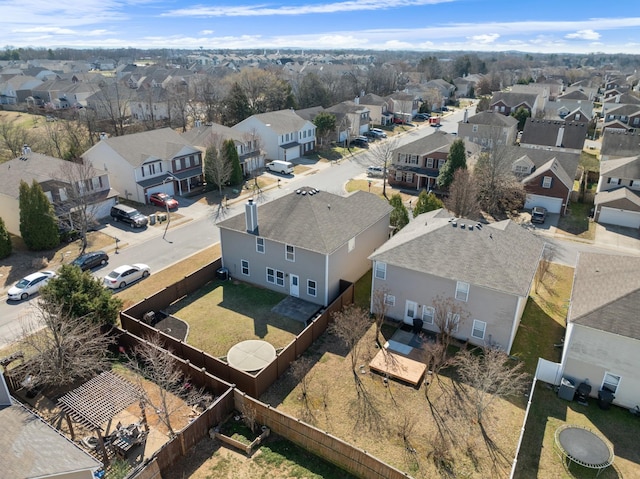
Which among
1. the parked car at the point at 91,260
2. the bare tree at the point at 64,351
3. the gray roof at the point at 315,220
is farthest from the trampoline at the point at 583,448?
the parked car at the point at 91,260

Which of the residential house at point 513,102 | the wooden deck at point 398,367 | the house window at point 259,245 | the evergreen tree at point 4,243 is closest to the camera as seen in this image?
the wooden deck at point 398,367

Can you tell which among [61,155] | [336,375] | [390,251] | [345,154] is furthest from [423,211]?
[61,155]

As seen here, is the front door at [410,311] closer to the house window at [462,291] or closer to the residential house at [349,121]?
the house window at [462,291]

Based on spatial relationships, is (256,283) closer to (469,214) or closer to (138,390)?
(138,390)

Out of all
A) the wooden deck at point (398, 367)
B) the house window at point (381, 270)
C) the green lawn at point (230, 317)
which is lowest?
the wooden deck at point (398, 367)

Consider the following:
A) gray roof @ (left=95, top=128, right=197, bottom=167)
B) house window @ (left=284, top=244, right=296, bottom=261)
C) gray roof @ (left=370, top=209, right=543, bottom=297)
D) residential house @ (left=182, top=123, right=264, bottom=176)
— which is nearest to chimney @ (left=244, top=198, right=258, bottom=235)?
house window @ (left=284, top=244, right=296, bottom=261)

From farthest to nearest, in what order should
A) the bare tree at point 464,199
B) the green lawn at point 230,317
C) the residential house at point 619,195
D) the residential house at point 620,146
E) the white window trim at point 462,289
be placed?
1. the residential house at point 620,146
2. the residential house at point 619,195
3. the bare tree at point 464,199
4. the green lawn at point 230,317
5. the white window trim at point 462,289

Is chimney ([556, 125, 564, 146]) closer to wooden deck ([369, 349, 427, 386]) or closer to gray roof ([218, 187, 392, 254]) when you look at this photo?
gray roof ([218, 187, 392, 254])
